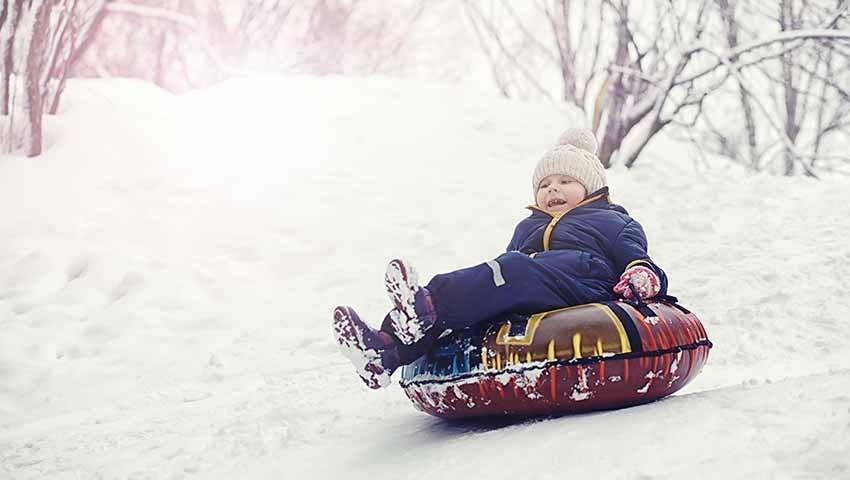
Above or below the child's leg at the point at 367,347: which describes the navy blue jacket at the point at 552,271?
above

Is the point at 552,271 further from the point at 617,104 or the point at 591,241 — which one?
the point at 617,104

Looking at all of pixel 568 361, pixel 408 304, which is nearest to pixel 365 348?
pixel 408 304

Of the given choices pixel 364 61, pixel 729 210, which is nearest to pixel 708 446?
pixel 729 210

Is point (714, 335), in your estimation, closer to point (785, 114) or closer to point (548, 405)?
point (548, 405)

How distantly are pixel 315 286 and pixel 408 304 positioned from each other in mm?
2366

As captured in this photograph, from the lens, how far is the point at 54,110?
207 inches

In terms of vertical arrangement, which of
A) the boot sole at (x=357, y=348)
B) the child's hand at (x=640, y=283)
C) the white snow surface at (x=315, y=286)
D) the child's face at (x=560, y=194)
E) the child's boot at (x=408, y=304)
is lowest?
the white snow surface at (x=315, y=286)

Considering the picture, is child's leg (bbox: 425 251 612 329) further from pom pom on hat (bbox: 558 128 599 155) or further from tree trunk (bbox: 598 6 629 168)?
tree trunk (bbox: 598 6 629 168)

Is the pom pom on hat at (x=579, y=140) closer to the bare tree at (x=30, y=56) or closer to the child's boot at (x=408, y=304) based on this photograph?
the child's boot at (x=408, y=304)

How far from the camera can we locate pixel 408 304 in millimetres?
2039

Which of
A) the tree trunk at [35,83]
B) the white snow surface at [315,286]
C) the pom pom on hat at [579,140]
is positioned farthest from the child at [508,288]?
the tree trunk at [35,83]

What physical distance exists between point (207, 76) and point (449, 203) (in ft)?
18.5

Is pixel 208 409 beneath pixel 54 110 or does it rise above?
beneath

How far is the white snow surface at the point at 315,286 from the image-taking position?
1791 millimetres
